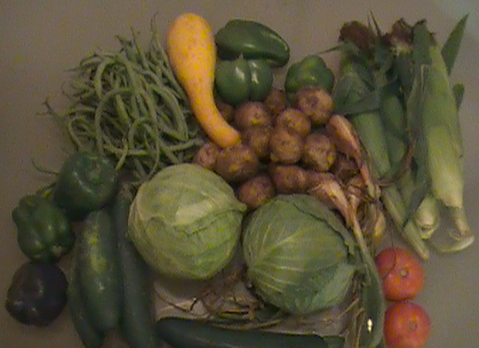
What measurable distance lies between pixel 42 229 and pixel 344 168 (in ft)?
2.06

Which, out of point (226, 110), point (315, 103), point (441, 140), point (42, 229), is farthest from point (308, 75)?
point (42, 229)

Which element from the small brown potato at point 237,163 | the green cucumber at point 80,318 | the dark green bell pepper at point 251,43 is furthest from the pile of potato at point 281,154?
the green cucumber at point 80,318

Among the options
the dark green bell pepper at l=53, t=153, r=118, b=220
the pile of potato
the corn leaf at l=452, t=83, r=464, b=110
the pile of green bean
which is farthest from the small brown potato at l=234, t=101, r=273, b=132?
the corn leaf at l=452, t=83, r=464, b=110

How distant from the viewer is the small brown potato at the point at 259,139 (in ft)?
4.09

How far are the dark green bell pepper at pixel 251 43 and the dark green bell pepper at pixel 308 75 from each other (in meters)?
0.05

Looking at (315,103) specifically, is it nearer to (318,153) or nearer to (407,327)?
(318,153)

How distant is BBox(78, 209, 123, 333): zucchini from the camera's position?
3.84 feet

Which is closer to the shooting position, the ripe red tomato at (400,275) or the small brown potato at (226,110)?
the ripe red tomato at (400,275)

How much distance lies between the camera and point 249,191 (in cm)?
125

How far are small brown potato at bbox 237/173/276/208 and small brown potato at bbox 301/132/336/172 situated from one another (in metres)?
0.09

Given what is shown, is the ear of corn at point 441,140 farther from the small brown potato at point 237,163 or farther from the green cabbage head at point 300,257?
the small brown potato at point 237,163

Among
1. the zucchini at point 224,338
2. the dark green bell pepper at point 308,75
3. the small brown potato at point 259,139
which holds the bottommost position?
the zucchini at point 224,338

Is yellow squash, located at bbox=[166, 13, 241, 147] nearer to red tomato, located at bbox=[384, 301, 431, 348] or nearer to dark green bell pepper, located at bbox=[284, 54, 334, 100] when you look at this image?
dark green bell pepper, located at bbox=[284, 54, 334, 100]

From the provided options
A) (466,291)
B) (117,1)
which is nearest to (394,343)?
(466,291)
